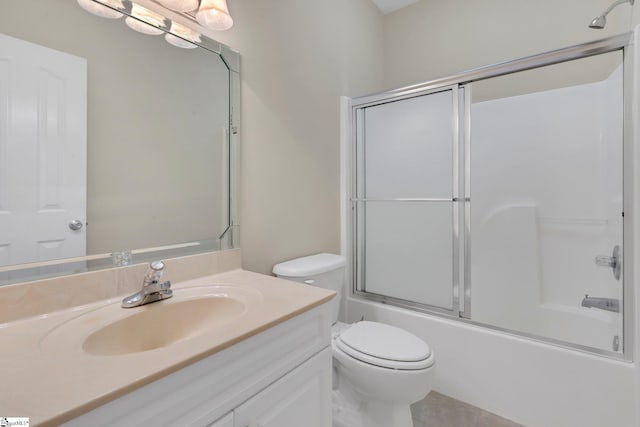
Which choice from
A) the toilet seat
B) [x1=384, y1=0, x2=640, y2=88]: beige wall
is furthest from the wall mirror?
[x1=384, y1=0, x2=640, y2=88]: beige wall

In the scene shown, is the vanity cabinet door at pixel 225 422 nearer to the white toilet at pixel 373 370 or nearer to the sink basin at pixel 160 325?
the sink basin at pixel 160 325

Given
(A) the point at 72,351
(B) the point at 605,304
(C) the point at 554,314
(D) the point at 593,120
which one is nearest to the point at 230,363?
(A) the point at 72,351

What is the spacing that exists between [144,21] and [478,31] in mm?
2221

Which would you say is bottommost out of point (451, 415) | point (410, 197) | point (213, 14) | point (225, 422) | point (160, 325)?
point (451, 415)

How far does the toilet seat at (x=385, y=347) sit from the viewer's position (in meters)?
1.20

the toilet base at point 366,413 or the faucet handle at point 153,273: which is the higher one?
the faucet handle at point 153,273

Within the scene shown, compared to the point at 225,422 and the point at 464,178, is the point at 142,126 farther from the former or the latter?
the point at 464,178

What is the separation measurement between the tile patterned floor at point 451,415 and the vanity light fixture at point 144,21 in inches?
81.5

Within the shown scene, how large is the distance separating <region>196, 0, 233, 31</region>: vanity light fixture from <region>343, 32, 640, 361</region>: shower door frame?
3.42 ft

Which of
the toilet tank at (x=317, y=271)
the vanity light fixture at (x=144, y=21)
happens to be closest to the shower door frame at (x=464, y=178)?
the toilet tank at (x=317, y=271)

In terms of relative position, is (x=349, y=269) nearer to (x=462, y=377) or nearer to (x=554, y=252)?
(x=462, y=377)

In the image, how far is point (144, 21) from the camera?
103 centimetres

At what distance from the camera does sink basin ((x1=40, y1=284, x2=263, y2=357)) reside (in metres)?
0.71

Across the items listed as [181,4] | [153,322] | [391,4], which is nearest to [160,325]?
[153,322]
